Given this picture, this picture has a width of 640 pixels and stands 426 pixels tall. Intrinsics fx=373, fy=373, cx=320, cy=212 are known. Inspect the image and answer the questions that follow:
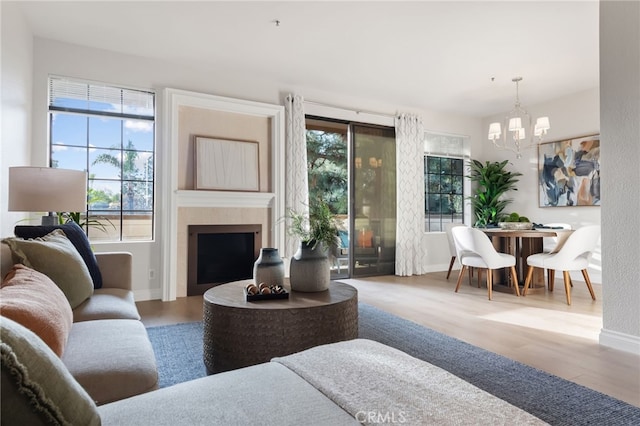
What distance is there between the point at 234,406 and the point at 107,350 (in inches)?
30.1

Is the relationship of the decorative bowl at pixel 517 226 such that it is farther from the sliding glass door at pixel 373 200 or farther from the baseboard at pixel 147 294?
the baseboard at pixel 147 294

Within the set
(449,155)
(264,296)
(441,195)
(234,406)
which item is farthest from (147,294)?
(449,155)

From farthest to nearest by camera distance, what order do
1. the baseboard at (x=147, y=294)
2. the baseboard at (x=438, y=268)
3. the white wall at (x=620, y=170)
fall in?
the baseboard at (x=438, y=268) → the baseboard at (x=147, y=294) → the white wall at (x=620, y=170)

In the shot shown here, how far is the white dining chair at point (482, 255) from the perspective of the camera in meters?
4.25

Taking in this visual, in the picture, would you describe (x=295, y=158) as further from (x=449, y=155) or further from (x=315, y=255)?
(x=449, y=155)

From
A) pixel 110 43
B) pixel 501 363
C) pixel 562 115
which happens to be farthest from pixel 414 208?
pixel 110 43

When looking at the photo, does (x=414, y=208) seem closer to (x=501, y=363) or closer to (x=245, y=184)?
(x=245, y=184)

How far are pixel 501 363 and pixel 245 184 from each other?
11.1 ft

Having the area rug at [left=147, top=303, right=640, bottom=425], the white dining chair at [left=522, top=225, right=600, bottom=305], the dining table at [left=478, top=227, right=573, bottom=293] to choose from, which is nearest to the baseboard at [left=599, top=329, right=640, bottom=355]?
the area rug at [left=147, top=303, right=640, bottom=425]

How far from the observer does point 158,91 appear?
14.0 feet

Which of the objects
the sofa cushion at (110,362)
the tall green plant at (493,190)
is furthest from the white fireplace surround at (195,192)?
the tall green plant at (493,190)

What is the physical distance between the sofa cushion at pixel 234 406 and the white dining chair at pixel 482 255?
3.74m

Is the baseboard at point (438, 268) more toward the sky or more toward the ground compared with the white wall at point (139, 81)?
more toward the ground

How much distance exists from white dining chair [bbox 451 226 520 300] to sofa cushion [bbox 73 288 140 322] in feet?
11.8
